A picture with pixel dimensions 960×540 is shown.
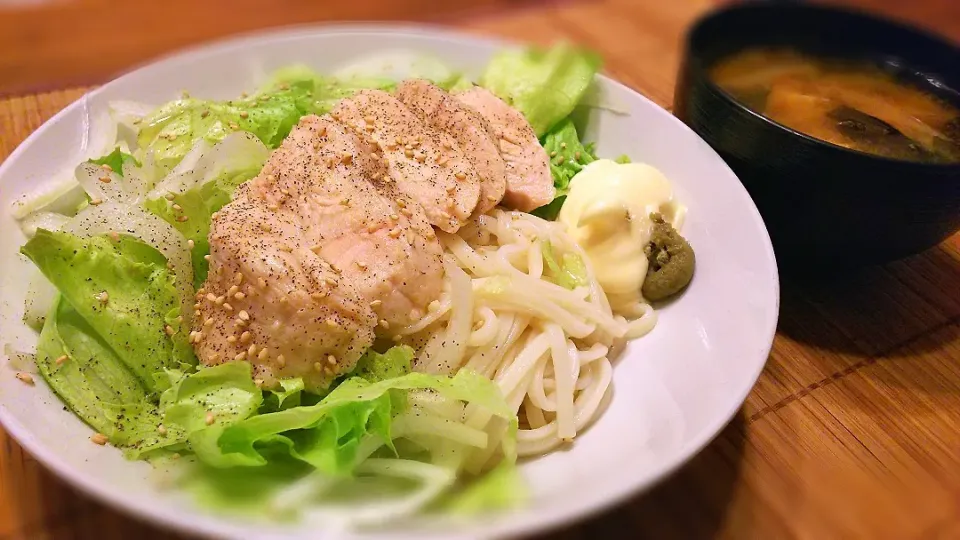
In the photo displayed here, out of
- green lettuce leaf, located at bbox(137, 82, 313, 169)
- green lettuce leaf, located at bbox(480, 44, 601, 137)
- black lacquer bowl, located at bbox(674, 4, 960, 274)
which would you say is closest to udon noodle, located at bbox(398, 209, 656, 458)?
black lacquer bowl, located at bbox(674, 4, 960, 274)

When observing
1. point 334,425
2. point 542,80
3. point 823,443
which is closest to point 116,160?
point 334,425

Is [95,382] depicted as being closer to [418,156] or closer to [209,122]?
[209,122]

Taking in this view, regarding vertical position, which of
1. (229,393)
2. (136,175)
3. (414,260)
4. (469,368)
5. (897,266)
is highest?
(136,175)

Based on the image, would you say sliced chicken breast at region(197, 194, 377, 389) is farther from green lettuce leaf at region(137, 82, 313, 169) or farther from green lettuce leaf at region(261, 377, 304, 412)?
green lettuce leaf at region(137, 82, 313, 169)

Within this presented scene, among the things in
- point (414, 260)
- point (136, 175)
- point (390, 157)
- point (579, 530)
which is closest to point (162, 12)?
point (136, 175)

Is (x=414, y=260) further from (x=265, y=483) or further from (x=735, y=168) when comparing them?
(x=735, y=168)

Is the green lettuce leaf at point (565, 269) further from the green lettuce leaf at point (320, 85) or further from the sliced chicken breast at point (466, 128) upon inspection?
the green lettuce leaf at point (320, 85)
